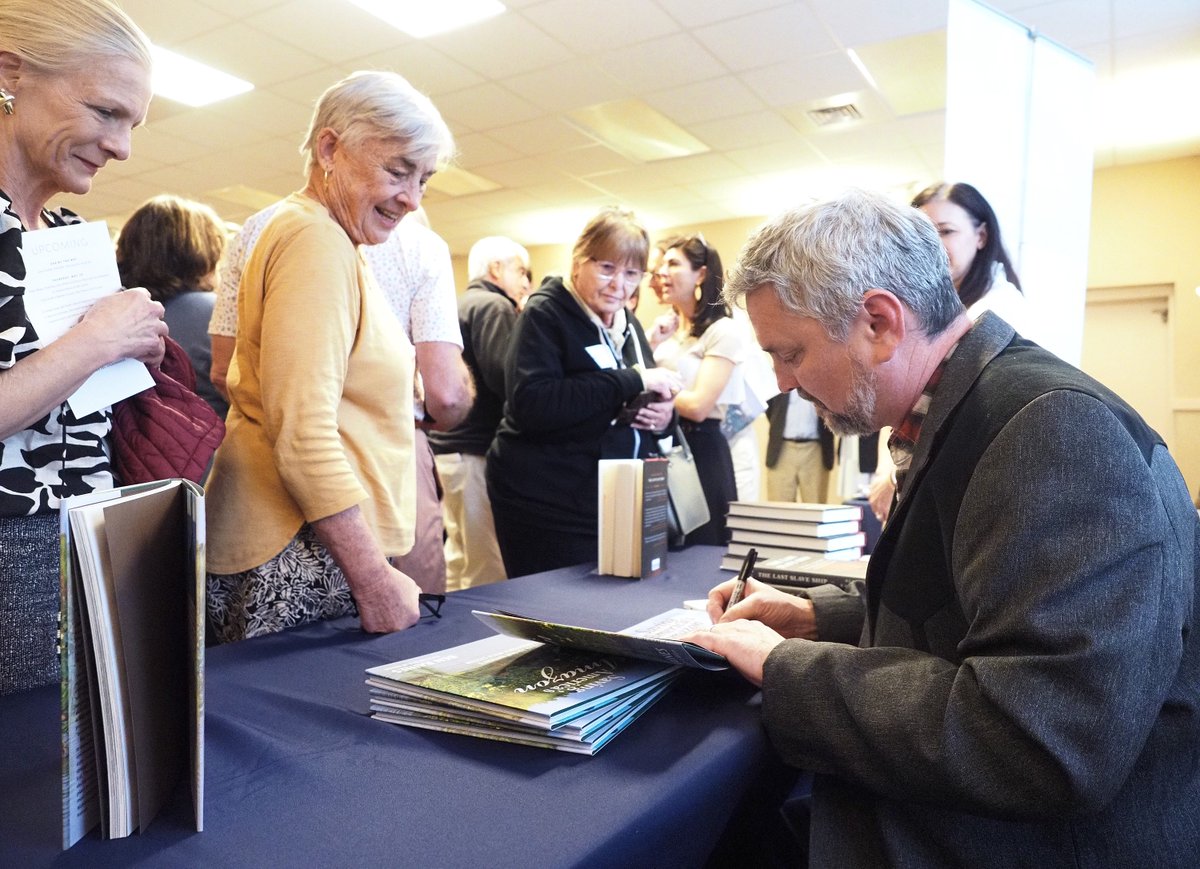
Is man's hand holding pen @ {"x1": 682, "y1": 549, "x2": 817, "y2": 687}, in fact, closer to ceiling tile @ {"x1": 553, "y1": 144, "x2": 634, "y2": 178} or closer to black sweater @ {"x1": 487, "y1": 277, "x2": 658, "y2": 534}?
black sweater @ {"x1": 487, "y1": 277, "x2": 658, "y2": 534}

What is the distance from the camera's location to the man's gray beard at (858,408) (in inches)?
35.8

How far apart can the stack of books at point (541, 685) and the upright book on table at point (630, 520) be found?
26.0 inches

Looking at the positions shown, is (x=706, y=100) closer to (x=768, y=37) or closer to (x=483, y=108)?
(x=768, y=37)

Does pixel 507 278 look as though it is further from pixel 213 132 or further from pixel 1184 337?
pixel 1184 337

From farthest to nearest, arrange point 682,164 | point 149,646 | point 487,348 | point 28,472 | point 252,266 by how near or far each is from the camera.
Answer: point 682,164 → point 487,348 → point 252,266 → point 28,472 → point 149,646

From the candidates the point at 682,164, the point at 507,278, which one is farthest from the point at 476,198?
the point at 507,278

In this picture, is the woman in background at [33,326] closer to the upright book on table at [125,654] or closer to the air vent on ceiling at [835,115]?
the upright book on table at [125,654]

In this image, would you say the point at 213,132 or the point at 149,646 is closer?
the point at 149,646

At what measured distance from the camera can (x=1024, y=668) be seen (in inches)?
25.6

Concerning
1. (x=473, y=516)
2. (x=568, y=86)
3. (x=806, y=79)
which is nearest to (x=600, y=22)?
(x=568, y=86)

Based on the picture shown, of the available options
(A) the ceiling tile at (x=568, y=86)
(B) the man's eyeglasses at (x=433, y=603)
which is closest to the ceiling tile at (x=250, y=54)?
(A) the ceiling tile at (x=568, y=86)

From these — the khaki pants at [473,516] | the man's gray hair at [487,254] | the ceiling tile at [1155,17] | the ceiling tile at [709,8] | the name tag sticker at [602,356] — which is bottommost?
the khaki pants at [473,516]

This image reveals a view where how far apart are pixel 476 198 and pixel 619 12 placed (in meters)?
3.42

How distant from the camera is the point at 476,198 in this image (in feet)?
23.6
